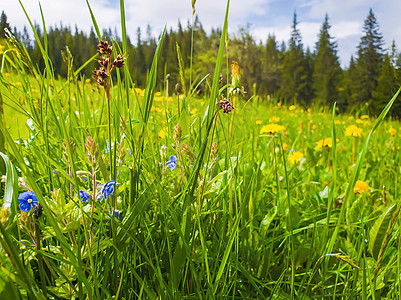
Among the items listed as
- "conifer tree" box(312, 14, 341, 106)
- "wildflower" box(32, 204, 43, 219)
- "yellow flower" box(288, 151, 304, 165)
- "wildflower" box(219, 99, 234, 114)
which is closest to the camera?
"wildflower" box(32, 204, 43, 219)

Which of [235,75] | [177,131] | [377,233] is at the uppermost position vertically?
[235,75]

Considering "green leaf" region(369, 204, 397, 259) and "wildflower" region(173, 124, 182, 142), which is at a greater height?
"wildflower" region(173, 124, 182, 142)

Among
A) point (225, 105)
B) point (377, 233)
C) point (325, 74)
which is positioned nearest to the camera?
point (225, 105)

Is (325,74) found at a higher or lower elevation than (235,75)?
higher

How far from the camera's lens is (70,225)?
56 cm

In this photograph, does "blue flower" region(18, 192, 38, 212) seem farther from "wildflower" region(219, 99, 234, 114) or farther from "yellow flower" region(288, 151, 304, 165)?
"yellow flower" region(288, 151, 304, 165)

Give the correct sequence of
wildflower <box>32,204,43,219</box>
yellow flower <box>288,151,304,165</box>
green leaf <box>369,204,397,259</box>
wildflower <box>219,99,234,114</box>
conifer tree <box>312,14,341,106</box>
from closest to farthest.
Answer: wildflower <box>32,204,43,219</box>
wildflower <box>219,99,234,114</box>
green leaf <box>369,204,397,259</box>
yellow flower <box>288,151,304,165</box>
conifer tree <box>312,14,341,106</box>

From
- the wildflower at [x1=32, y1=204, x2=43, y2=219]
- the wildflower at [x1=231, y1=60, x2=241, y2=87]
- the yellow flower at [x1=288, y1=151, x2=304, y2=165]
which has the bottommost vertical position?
the yellow flower at [x1=288, y1=151, x2=304, y2=165]

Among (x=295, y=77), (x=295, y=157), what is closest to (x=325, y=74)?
(x=295, y=77)

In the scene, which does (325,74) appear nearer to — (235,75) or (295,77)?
(295,77)

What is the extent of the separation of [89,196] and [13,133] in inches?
29.9

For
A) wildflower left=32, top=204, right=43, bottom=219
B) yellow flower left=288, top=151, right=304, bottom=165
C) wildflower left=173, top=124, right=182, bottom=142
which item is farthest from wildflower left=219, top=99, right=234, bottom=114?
yellow flower left=288, top=151, right=304, bottom=165

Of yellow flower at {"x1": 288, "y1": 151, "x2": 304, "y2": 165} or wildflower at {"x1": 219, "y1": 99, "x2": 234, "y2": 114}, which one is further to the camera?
yellow flower at {"x1": 288, "y1": 151, "x2": 304, "y2": 165}

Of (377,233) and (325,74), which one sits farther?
(325,74)
